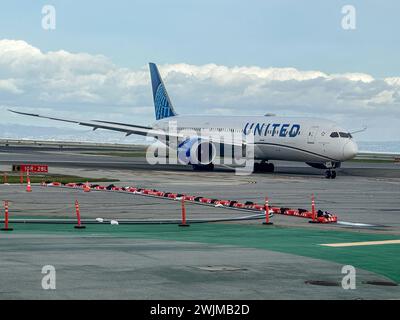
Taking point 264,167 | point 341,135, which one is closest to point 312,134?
point 341,135

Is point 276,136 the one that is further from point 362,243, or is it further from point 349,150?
point 362,243

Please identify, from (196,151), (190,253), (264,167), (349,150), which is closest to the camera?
(190,253)

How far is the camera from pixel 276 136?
7294 cm

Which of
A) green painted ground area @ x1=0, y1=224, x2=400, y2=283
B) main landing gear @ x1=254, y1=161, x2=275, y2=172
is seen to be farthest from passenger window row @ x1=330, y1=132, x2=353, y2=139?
green painted ground area @ x1=0, y1=224, x2=400, y2=283

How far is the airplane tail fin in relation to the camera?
91750mm

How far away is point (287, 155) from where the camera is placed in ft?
238

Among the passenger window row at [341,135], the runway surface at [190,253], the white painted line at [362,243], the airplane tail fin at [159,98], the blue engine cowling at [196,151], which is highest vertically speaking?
the airplane tail fin at [159,98]

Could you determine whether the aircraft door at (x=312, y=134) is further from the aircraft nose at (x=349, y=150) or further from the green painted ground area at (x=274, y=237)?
the green painted ground area at (x=274, y=237)

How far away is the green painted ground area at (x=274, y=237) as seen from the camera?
79.8ft

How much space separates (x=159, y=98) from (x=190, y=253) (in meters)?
69.9

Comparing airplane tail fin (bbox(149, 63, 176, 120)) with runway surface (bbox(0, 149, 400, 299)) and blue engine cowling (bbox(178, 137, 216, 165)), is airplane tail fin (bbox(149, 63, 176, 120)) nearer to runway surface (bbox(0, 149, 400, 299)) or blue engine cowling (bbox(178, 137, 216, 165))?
blue engine cowling (bbox(178, 137, 216, 165))

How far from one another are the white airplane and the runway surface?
22.1m

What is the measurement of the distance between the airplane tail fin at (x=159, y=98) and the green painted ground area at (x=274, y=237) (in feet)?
191

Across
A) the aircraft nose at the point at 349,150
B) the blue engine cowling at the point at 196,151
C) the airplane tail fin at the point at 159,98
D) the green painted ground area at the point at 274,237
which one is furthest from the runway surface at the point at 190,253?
the airplane tail fin at the point at 159,98
